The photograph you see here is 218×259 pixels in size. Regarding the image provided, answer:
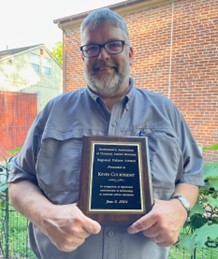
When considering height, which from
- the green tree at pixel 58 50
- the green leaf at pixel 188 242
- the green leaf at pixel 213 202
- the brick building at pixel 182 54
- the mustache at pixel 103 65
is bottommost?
the green leaf at pixel 188 242

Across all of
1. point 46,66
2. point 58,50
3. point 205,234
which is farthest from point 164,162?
point 58,50

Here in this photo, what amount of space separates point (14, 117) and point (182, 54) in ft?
31.8

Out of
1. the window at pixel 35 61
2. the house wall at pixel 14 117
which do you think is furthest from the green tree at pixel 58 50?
the house wall at pixel 14 117

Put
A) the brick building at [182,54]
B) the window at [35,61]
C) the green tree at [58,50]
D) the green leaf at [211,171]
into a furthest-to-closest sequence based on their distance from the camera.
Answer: the green tree at [58,50]
the window at [35,61]
the brick building at [182,54]
the green leaf at [211,171]

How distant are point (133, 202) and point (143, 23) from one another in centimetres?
636

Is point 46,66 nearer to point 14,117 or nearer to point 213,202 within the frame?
point 14,117

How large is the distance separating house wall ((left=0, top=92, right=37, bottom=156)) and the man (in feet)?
39.1

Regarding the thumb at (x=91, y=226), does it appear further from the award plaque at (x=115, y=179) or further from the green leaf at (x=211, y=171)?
the green leaf at (x=211, y=171)

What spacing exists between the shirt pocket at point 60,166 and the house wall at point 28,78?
15063 millimetres

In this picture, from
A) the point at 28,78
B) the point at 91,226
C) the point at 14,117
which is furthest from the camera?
the point at 28,78

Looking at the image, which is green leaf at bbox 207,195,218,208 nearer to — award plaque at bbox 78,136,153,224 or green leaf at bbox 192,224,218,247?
green leaf at bbox 192,224,218,247

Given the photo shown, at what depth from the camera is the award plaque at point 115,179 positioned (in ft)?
3.54

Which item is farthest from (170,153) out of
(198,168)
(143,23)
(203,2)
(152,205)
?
(143,23)

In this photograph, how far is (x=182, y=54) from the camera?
20.9 ft
